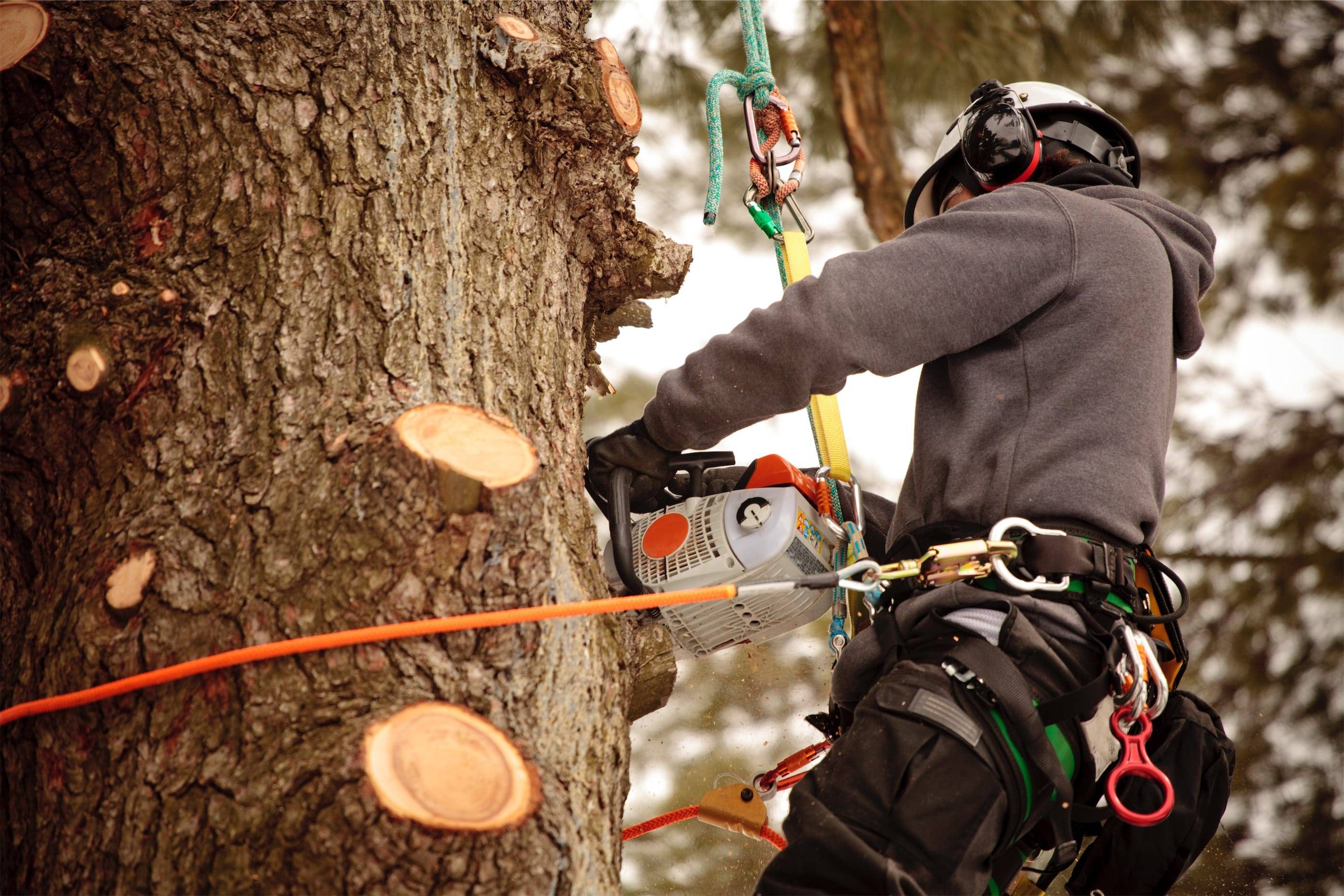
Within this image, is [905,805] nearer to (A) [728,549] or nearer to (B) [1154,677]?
(B) [1154,677]

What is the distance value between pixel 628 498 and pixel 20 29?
120cm

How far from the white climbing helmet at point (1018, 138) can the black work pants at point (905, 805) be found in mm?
962

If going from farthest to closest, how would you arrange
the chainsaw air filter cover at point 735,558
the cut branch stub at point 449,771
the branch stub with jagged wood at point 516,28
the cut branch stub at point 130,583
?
the chainsaw air filter cover at point 735,558
the branch stub with jagged wood at point 516,28
the cut branch stub at point 130,583
the cut branch stub at point 449,771

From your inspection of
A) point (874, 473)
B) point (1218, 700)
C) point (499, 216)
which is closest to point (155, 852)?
point (499, 216)

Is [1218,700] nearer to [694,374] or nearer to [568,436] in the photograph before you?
[694,374]

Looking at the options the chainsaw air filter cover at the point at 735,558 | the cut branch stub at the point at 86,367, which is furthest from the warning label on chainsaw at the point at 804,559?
the cut branch stub at the point at 86,367

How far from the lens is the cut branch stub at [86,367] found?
53.5 inches

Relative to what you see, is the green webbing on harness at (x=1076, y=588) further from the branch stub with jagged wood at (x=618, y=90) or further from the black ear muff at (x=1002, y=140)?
the branch stub with jagged wood at (x=618, y=90)

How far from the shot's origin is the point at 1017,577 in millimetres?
1473

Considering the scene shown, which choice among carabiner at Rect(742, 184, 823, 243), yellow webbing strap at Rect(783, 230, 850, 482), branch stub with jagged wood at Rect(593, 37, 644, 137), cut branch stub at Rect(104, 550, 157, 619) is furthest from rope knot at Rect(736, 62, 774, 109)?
cut branch stub at Rect(104, 550, 157, 619)

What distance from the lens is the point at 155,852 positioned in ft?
3.51

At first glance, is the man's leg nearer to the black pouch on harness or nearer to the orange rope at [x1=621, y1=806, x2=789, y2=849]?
the black pouch on harness

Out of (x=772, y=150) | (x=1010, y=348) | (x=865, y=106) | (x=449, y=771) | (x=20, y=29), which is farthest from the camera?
(x=865, y=106)

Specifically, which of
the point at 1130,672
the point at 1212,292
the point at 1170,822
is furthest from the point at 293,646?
the point at 1212,292
